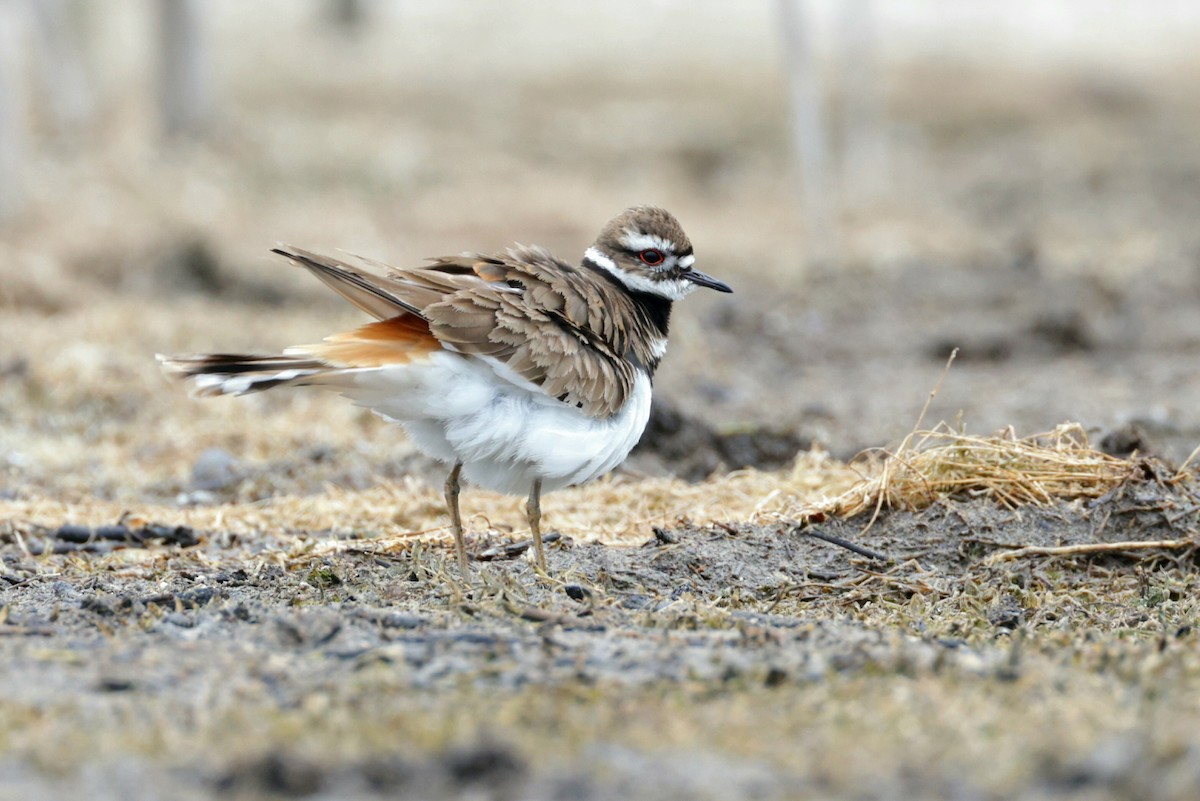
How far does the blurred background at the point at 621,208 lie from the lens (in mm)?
8992

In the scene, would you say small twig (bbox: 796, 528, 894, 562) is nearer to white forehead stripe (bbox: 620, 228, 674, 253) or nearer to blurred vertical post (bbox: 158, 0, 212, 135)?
white forehead stripe (bbox: 620, 228, 674, 253)

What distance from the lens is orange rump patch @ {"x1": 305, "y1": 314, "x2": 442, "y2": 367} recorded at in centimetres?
458

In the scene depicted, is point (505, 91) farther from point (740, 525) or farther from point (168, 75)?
point (740, 525)

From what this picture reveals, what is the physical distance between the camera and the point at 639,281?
5.80m

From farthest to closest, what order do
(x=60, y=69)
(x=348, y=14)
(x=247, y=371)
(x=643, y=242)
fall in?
(x=348, y=14), (x=60, y=69), (x=643, y=242), (x=247, y=371)

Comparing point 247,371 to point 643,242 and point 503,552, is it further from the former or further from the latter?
point 643,242

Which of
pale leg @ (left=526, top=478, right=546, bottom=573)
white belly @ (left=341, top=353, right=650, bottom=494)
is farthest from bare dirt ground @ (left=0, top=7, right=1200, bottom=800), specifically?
white belly @ (left=341, top=353, right=650, bottom=494)

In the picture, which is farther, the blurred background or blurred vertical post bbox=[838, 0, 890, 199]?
blurred vertical post bbox=[838, 0, 890, 199]

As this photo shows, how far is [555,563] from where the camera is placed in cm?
514

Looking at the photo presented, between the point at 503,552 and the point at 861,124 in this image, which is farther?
the point at 861,124

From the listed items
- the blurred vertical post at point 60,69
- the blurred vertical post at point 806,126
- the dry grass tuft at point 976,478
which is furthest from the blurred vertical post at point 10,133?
the dry grass tuft at point 976,478

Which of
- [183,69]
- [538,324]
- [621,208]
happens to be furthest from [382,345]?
[183,69]

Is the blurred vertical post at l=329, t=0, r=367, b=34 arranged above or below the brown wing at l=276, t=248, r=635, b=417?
above

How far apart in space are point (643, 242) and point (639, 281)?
16cm
